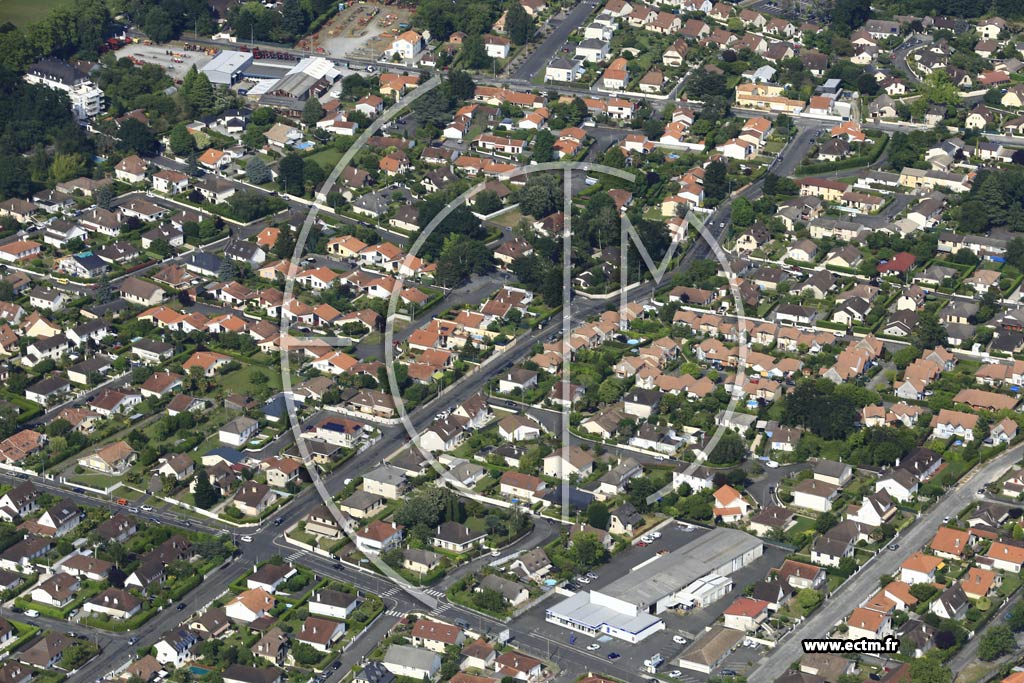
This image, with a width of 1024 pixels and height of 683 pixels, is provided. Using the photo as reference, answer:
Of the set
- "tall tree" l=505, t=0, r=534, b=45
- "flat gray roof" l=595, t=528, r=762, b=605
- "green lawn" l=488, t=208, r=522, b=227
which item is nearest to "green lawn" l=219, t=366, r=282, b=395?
"green lawn" l=488, t=208, r=522, b=227

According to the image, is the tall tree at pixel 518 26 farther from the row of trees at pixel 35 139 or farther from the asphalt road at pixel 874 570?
the asphalt road at pixel 874 570

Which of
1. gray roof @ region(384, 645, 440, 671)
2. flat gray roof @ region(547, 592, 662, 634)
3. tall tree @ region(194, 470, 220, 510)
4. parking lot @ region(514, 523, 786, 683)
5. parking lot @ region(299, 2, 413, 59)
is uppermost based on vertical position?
gray roof @ region(384, 645, 440, 671)

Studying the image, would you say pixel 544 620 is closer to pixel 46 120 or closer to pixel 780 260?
pixel 780 260

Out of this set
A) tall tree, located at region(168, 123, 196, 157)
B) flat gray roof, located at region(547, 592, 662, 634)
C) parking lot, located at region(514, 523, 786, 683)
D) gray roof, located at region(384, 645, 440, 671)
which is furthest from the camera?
tall tree, located at region(168, 123, 196, 157)

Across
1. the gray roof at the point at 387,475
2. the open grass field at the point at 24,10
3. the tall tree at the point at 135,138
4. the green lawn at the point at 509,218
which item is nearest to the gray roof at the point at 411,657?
the gray roof at the point at 387,475

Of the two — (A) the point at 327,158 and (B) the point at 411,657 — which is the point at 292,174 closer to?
(A) the point at 327,158

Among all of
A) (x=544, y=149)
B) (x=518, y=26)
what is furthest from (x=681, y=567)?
(x=518, y=26)

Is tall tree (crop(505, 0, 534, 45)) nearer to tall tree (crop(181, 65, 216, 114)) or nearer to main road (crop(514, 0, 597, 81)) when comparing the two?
main road (crop(514, 0, 597, 81))
